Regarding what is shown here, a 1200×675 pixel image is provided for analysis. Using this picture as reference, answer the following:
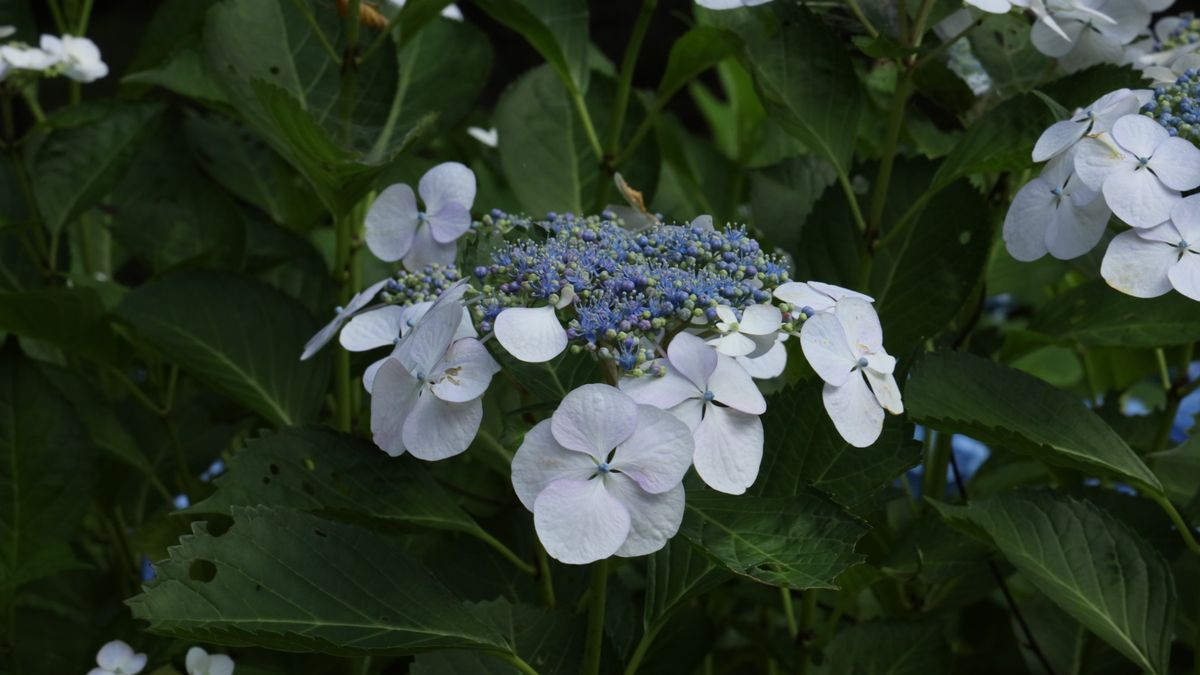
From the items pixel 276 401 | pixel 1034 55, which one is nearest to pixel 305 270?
pixel 276 401

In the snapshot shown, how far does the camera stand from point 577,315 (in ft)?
2.19

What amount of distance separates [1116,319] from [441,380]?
21.4 inches

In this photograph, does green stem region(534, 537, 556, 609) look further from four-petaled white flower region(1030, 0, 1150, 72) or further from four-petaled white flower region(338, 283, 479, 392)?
four-petaled white flower region(1030, 0, 1150, 72)

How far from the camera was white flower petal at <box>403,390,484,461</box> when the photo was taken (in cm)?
65

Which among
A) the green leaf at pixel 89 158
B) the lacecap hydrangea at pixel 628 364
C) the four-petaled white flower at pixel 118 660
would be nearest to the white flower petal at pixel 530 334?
the lacecap hydrangea at pixel 628 364

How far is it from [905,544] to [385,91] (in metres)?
0.50

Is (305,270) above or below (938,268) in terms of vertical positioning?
below

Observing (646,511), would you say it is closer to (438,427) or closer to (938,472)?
(438,427)

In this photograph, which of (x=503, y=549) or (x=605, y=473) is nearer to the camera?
(x=605, y=473)

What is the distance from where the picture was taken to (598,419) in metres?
0.59

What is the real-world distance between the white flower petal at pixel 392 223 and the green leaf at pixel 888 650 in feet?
1.35

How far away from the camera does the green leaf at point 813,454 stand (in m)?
0.75

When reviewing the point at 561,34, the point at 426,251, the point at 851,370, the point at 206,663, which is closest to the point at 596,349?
the point at 851,370

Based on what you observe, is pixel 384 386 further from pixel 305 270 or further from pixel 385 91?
pixel 305 270
